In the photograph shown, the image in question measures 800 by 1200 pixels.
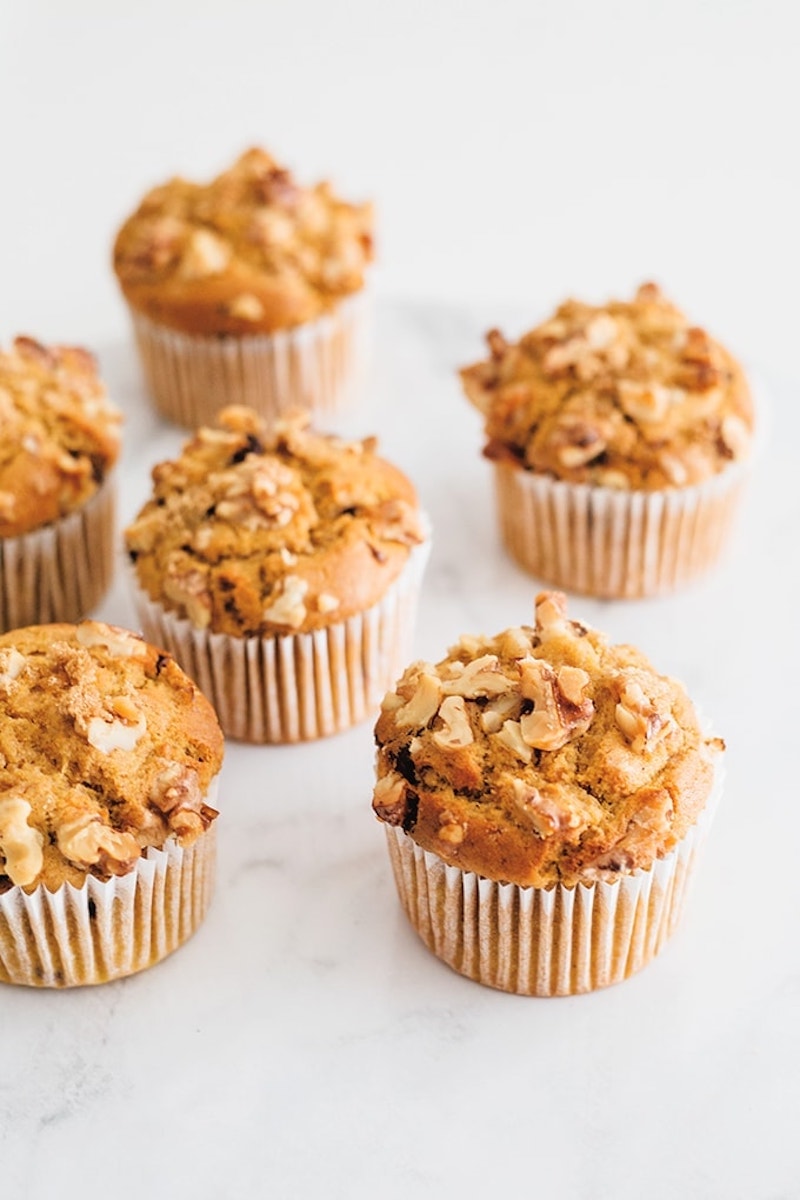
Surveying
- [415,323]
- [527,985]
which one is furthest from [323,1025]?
[415,323]

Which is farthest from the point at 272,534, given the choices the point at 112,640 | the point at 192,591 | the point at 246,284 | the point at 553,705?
the point at 246,284

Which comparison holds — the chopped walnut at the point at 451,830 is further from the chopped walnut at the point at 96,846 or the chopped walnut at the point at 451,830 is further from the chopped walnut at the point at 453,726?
the chopped walnut at the point at 96,846

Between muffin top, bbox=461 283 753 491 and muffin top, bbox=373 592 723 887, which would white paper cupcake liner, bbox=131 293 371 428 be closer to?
muffin top, bbox=461 283 753 491

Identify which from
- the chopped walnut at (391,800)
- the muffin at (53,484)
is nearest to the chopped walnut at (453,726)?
the chopped walnut at (391,800)

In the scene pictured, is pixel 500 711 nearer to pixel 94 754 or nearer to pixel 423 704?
pixel 423 704

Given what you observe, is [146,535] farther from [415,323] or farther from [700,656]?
[415,323]

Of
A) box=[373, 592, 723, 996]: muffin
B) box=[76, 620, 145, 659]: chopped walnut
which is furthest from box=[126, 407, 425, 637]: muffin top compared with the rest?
box=[373, 592, 723, 996]: muffin

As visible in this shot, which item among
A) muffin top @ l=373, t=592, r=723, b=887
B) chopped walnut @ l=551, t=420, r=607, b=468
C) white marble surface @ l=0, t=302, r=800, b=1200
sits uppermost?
chopped walnut @ l=551, t=420, r=607, b=468
